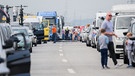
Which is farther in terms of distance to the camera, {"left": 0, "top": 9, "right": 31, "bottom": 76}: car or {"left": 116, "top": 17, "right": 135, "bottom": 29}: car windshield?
{"left": 116, "top": 17, "right": 135, "bottom": 29}: car windshield

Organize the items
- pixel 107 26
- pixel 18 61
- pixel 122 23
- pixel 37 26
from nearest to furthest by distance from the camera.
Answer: pixel 18 61 < pixel 107 26 < pixel 122 23 < pixel 37 26

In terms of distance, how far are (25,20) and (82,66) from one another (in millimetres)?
34618

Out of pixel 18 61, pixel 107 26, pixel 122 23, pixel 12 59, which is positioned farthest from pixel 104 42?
pixel 12 59

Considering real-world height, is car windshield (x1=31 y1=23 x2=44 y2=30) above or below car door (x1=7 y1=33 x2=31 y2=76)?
below

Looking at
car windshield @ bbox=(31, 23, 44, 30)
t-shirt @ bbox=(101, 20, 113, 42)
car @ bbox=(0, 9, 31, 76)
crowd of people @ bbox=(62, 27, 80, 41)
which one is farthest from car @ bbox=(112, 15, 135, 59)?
crowd of people @ bbox=(62, 27, 80, 41)

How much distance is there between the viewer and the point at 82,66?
24.3 meters

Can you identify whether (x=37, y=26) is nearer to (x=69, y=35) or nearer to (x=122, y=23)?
(x=69, y=35)

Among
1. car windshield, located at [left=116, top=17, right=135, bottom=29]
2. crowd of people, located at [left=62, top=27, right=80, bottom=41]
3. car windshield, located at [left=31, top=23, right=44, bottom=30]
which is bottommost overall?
crowd of people, located at [left=62, top=27, right=80, bottom=41]

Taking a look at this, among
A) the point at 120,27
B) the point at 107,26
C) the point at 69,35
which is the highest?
the point at 107,26

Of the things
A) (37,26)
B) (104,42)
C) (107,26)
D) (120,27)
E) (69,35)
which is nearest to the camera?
(104,42)

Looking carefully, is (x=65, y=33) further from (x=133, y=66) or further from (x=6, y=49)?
(x=6, y=49)

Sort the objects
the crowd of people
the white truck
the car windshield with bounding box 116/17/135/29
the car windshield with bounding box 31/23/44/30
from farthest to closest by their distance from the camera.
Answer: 1. the crowd of people
2. the car windshield with bounding box 31/23/44/30
3. the car windshield with bounding box 116/17/135/29
4. the white truck

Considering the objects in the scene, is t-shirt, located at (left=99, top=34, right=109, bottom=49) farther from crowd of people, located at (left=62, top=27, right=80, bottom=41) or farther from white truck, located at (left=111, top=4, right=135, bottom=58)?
crowd of people, located at (left=62, top=27, right=80, bottom=41)

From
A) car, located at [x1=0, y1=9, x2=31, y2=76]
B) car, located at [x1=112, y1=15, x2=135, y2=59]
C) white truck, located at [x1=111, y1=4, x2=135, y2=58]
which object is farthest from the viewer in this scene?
car, located at [x1=112, y1=15, x2=135, y2=59]
